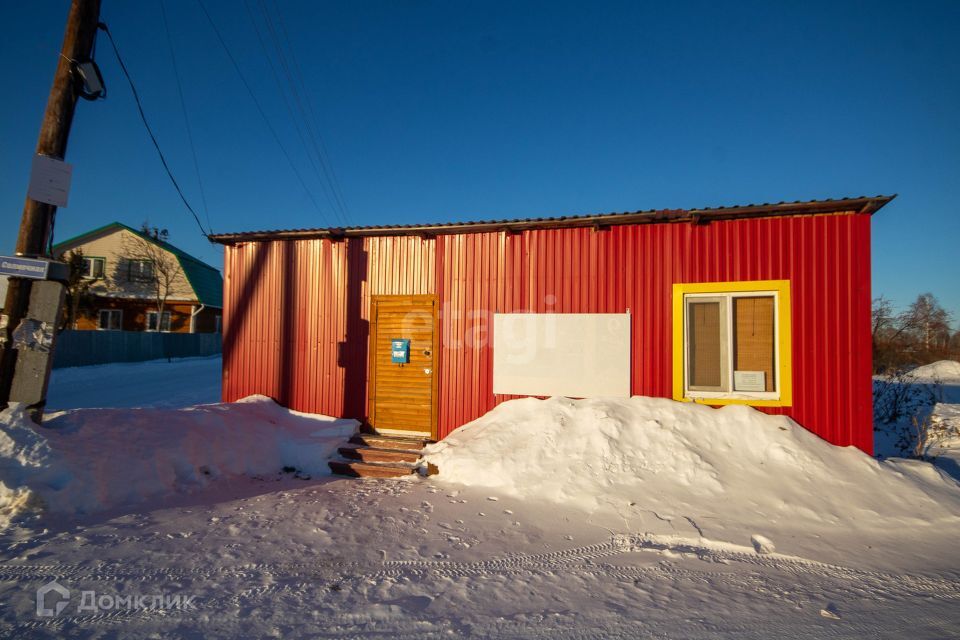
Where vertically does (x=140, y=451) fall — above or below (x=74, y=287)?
below

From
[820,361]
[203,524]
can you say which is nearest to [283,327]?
[203,524]

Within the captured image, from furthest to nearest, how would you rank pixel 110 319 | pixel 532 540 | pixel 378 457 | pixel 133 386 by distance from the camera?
pixel 110 319 < pixel 133 386 < pixel 378 457 < pixel 532 540

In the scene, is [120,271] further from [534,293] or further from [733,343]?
[733,343]

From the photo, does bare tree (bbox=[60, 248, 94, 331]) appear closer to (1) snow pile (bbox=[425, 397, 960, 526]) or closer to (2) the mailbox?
(2) the mailbox

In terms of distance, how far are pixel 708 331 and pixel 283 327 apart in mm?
7521

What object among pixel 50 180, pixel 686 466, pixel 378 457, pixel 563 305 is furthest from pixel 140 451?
pixel 686 466

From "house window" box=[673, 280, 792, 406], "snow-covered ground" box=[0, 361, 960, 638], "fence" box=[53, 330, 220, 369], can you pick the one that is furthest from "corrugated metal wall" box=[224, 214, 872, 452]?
"fence" box=[53, 330, 220, 369]

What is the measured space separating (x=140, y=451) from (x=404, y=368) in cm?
370

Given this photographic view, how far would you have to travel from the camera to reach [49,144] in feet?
16.5

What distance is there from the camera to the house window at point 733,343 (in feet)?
19.3

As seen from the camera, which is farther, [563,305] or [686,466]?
[563,305]

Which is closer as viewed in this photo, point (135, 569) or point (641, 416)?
point (135, 569)

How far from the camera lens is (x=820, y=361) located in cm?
574

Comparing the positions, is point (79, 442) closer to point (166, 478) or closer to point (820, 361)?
point (166, 478)
